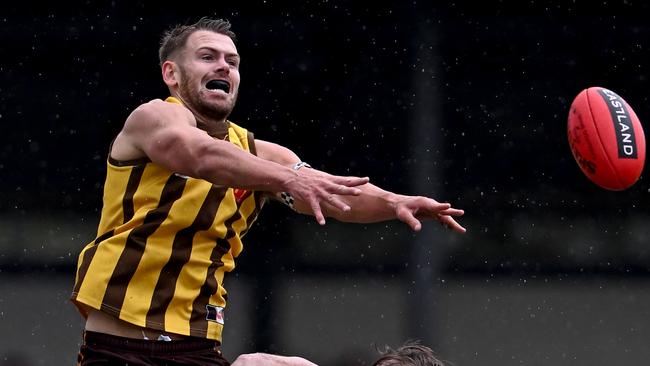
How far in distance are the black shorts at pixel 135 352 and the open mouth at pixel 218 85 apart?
877mm

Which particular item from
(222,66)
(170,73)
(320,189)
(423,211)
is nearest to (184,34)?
(170,73)

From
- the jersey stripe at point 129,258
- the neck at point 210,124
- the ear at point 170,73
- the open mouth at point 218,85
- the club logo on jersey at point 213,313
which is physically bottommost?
the club logo on jersey at point 213,313

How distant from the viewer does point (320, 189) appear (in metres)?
3.70

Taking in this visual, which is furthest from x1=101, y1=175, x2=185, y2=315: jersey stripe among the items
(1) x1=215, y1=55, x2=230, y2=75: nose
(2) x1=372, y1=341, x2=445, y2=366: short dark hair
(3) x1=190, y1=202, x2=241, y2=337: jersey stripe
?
(2) x1=372, y1=341, x2=445, y2=366: short dark hair

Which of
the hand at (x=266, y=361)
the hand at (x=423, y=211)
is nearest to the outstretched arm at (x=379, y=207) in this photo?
the hand at (x=423, y=211)

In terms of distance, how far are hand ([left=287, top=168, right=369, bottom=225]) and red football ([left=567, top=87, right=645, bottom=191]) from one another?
1.88 m

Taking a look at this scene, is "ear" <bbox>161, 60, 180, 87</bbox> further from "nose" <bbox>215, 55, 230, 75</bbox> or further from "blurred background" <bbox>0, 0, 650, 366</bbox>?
"blurred background" <bbox>0, 0, 650, 366</bbox>

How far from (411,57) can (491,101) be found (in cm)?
59

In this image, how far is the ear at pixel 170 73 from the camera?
186 inches

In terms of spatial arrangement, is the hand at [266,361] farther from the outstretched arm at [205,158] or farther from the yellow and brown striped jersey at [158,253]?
the outstretched arm at [205,158]

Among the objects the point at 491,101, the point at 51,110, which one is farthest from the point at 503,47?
the point at 51,110

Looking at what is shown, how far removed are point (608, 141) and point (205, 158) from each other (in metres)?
2.00

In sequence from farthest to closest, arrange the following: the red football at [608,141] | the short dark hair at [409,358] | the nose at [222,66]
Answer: the red football at [608,141] → the nose at [222,66] → the short dark hair at [409,358]

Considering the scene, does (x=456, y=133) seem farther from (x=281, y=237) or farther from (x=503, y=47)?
(x=281, y=237)
